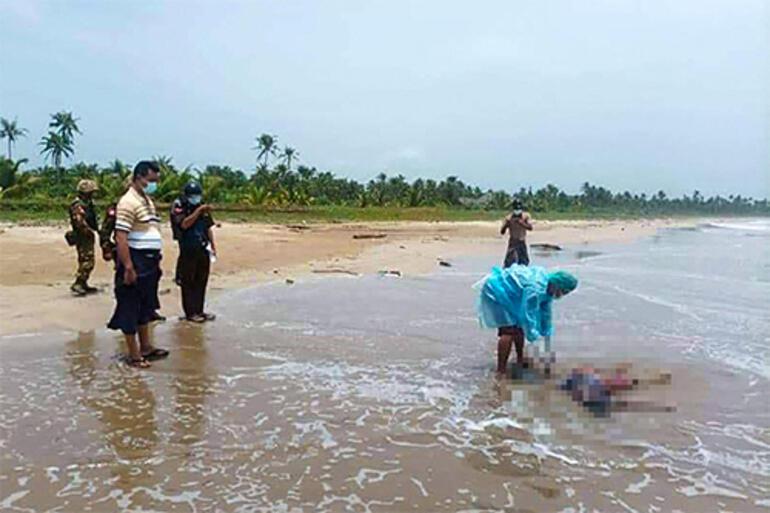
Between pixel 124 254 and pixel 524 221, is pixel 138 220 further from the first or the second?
pixel 524 221

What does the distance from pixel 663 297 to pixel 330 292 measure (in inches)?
220

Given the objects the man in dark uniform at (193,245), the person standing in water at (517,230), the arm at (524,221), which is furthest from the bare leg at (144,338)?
the arm at (524,221)

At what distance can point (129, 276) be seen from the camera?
5535 mm

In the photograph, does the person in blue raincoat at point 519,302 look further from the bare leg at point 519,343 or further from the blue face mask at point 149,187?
the blue face mask at point 149,187

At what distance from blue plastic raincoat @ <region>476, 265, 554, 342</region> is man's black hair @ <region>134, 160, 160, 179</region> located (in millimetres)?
2974

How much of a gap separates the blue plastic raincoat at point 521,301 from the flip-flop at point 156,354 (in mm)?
2837

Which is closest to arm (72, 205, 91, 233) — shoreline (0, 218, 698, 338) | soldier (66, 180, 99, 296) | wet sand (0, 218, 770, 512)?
soldier (66, 180, 99, 296)

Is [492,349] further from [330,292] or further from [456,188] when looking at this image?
[456,188]

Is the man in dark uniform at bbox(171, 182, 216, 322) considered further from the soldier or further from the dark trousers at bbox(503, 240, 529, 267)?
the dark trousers at bbox(503, 240, 529, 267)

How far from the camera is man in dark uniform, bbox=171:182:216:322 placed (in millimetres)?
7453

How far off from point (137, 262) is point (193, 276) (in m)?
1.88

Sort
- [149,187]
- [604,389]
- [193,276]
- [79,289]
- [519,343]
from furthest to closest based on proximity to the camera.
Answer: [79,289]
[193,276]
[149,187]
[519,343]
[604,389]

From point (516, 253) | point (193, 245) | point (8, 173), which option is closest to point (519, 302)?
point (193, 245)

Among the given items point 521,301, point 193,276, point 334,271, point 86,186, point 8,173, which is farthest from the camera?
point 8,173
